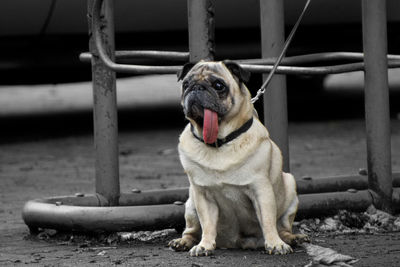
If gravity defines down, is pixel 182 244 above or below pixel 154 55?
below

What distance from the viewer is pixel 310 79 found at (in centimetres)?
1233

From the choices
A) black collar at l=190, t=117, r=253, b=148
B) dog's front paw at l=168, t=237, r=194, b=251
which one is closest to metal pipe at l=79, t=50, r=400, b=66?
black collar at l=190, t=117, r=253, b=148

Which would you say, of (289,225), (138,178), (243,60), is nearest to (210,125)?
(289,225)

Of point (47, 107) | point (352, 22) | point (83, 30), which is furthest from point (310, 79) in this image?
point (83, 30)

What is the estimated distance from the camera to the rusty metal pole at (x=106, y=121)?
15.5ft

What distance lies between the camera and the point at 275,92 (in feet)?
16.1

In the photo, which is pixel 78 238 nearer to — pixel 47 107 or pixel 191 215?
pixel 191 215

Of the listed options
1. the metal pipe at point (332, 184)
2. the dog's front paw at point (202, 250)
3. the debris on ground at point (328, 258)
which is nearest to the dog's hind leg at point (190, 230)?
the dog's front paw at point (202, 250)

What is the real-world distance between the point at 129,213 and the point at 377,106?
1.46m

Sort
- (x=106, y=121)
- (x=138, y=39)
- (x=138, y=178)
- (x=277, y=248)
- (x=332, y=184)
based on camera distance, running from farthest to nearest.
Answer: (x=138, y=39) < (x=138, y=178) < (x=332, y=184) < (x=106, y=121) < (x=277, y=248)

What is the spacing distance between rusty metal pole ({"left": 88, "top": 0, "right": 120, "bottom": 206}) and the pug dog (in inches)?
28.0

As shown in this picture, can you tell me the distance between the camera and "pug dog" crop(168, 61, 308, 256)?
392 centimetres

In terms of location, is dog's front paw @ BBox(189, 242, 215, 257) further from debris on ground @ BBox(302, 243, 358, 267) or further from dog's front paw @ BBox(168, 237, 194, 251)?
debris on ground @ BBox(302, 243, 358, 267)

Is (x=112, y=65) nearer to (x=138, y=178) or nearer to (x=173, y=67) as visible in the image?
(x=173, y=67)
